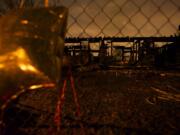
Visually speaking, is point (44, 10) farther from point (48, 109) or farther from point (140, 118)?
point (48, 109)

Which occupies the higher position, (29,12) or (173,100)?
(29,12)

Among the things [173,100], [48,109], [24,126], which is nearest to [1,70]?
[24,126]

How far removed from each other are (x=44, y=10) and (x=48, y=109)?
7.14 ft

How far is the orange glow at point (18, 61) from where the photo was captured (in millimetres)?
751

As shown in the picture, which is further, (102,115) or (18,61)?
(102,115)

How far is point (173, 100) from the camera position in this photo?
10.8ft

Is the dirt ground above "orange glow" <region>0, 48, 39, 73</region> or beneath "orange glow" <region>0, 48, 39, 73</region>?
beneath

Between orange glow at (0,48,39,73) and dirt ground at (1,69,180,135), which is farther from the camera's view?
dirt ground at (1,69,180,135)

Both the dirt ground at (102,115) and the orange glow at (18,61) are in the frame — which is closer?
the orange glow at (18,61)

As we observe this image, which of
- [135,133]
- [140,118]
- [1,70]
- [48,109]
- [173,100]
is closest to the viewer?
[1,70]

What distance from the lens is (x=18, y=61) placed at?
75cm

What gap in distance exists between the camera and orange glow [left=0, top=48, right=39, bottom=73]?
0.75 metres

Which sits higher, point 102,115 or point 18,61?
point 18,61

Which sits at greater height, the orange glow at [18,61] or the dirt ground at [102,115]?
the orange glow at [18,61]
